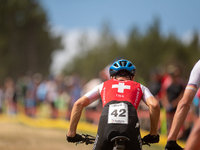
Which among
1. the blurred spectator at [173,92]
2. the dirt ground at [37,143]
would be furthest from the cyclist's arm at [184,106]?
the blurred spectator at [173,92]

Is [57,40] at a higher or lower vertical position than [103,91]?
higher

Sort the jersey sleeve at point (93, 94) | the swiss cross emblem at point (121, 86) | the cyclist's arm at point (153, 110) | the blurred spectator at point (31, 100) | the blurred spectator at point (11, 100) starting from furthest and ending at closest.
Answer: the blurred spectator at point (11, 100)
the blurred spectator at point (31, 100)
the jersey sleeve at point (93, 94)
the swiss cross emblem at point (121, 86)
the cyclist's arm at point (153, 110)

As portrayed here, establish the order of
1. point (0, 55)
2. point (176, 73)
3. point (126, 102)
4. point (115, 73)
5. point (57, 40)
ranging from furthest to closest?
point (57, 40) → point (0, 55) → point (176, 73) → point (115, 73) → point (126, 102)

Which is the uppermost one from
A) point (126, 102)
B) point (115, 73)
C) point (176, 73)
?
point (176, 73)

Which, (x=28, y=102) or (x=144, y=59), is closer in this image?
(x=28, y=102)

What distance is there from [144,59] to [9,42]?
33.1 meters

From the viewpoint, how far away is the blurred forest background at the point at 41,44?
157ft

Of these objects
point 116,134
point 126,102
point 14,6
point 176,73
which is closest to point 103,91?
point 126,102

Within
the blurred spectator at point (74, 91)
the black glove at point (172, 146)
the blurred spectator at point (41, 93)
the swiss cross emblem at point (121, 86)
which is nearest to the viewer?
the black glove at point (172, 146)

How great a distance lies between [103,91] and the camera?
4.04 metres

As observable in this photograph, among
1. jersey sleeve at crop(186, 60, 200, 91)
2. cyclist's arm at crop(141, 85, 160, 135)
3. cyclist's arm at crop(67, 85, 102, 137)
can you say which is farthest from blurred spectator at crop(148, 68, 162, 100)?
jersey sleeve at crop(186, 60, 200, 91)

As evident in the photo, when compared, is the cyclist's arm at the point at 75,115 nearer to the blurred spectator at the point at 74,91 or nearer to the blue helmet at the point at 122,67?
the blue helmet at the point at 122,67

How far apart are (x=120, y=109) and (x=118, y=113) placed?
61mm

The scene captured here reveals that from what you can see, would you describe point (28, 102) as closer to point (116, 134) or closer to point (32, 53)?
point (116, 134)
